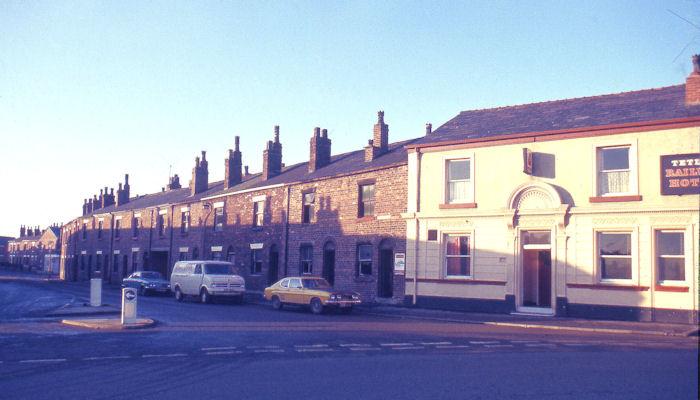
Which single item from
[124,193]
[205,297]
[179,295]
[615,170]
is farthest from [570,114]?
[124,193]

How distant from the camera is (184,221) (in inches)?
1801

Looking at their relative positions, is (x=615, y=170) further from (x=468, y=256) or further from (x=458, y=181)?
(x=468, y=256)

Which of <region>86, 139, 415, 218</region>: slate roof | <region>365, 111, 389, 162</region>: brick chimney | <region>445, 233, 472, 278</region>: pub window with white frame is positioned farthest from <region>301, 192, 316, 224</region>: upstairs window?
<region>445, 233, 472, 278</region>: pub window with white frame

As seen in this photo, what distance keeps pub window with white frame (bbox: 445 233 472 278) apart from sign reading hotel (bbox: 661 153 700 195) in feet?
24.5

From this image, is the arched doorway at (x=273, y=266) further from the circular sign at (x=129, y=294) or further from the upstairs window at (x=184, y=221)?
the circular sign at (x=129, y=294)

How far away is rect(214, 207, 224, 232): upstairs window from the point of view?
1624 inches

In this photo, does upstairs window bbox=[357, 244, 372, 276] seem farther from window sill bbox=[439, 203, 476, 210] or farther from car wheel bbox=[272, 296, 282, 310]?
window sill bbox=[439, 203, 476, 210]

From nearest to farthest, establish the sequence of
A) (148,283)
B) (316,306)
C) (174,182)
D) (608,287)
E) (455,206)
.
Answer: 1. (608,287)
2. (316,306)
3. (455,206)
4. (148,283)
5. (174,182)

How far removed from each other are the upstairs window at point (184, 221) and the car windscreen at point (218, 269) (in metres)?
14.9

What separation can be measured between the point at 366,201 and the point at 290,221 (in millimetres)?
6151

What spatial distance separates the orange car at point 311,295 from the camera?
77.7 ft

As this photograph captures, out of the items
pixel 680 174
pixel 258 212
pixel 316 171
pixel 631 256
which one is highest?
pixel 316 171

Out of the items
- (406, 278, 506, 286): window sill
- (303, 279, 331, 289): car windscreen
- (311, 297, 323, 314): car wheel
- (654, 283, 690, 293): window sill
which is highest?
(654, 283, 690, 293): window sill

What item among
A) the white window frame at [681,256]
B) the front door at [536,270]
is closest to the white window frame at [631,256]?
the white window frame at [681,256]
